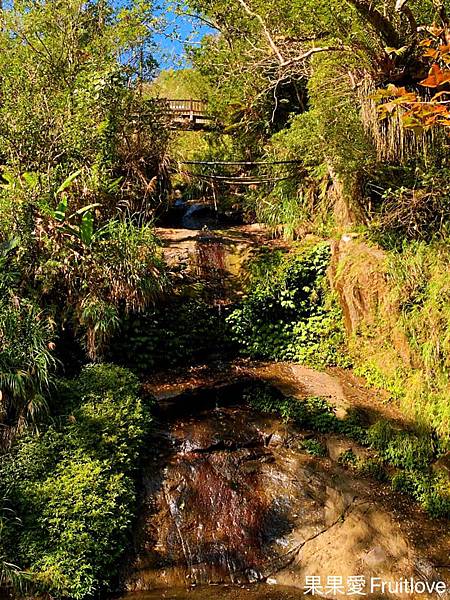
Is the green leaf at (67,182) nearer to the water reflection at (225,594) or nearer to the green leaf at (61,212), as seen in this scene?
the green leaf at (61,212)

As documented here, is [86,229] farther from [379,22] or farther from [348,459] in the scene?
[348,459]

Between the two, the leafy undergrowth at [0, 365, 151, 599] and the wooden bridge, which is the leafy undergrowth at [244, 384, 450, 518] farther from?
the wooden bridge

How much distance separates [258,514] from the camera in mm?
5098

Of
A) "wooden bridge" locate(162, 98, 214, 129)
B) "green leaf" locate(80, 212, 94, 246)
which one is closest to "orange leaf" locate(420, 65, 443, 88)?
"green leaf" locate(80, 212, 94, 246)

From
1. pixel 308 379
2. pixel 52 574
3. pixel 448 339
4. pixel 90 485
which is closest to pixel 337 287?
pixel 308 379

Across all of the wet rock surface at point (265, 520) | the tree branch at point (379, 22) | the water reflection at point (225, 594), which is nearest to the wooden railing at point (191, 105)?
the tree branch at point (379, 22)

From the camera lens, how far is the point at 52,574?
4230 millimetres

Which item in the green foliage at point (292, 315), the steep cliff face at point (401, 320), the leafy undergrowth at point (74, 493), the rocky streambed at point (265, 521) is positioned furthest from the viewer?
the green foliage at point (292, 315)

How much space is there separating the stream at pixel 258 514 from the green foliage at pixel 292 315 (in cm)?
121

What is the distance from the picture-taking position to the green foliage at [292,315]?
25.4ft

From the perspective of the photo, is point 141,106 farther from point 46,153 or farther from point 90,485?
point 90,485

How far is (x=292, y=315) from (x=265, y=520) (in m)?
3.67

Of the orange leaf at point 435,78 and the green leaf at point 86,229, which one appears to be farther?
the green leaf at point 86,229

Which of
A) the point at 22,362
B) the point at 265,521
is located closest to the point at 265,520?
the point at 265,521
